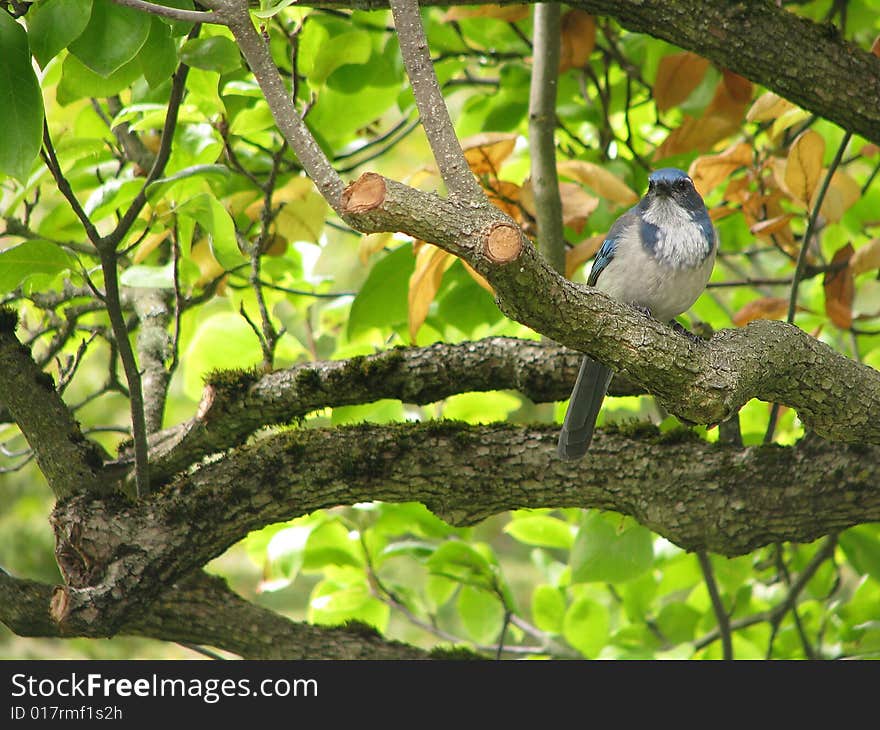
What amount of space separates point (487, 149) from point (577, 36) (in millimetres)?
714

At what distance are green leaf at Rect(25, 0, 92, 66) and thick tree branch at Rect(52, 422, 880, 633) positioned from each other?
1197mm

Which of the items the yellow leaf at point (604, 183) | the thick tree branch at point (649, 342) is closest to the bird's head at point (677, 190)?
the yellow leaf at point (604, 183)

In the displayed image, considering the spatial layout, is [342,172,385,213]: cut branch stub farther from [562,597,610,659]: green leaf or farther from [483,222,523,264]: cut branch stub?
[562,597,610,659]: green leaf

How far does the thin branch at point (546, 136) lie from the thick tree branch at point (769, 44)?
44cm

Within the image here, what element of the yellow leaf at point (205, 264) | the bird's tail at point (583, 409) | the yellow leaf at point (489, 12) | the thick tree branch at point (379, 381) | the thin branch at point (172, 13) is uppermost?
the yellow leaf at point (489, 12)

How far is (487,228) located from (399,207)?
151 millimetres

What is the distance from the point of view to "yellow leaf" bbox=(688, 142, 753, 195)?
2.85m

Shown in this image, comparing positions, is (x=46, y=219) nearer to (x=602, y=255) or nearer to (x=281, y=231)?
(x=281, y=231)

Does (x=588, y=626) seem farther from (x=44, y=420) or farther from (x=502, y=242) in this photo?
(x=502, y=242)

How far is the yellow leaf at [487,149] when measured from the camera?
107 inches

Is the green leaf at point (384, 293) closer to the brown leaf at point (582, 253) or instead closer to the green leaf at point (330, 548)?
the brown leaf at point (582, 253)

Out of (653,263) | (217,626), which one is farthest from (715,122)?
(217,626)

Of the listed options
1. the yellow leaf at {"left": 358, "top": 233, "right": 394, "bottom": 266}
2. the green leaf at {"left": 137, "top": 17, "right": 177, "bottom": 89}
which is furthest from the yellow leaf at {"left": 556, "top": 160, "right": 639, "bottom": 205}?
the green leaf at {"left": 137, "top": 17, "right": 177, "bottom": 89}
